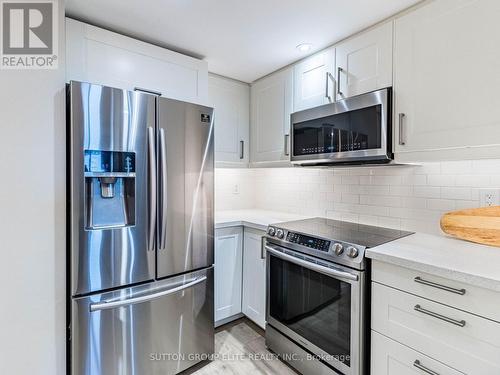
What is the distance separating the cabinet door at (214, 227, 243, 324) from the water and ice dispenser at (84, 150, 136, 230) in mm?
808

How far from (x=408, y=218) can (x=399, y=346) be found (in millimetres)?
854

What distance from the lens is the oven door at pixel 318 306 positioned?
140 centimetres

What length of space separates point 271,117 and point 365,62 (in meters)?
0.91

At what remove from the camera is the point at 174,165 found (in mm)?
1650

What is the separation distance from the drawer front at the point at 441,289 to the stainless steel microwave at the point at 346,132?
25.7 inches

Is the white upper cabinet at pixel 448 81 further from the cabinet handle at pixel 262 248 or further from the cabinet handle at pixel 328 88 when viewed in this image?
the cabinet handle at pixel 262 248

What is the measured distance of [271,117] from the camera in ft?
7.89

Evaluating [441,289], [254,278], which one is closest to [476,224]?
[441,289]

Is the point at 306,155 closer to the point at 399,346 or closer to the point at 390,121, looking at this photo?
the point at 390,121

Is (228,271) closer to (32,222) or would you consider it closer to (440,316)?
(32,222)

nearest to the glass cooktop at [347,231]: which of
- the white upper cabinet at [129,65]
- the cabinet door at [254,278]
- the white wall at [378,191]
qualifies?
the white wall at [378,191]

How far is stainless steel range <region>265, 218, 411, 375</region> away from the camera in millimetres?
1398

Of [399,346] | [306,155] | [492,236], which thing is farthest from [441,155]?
[399,346]

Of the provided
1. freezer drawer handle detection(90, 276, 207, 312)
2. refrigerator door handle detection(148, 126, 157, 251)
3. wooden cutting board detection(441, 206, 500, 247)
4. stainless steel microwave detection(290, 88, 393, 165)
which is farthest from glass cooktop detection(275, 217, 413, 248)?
refrigerator door handle detection(148, 126, 157, 251)
